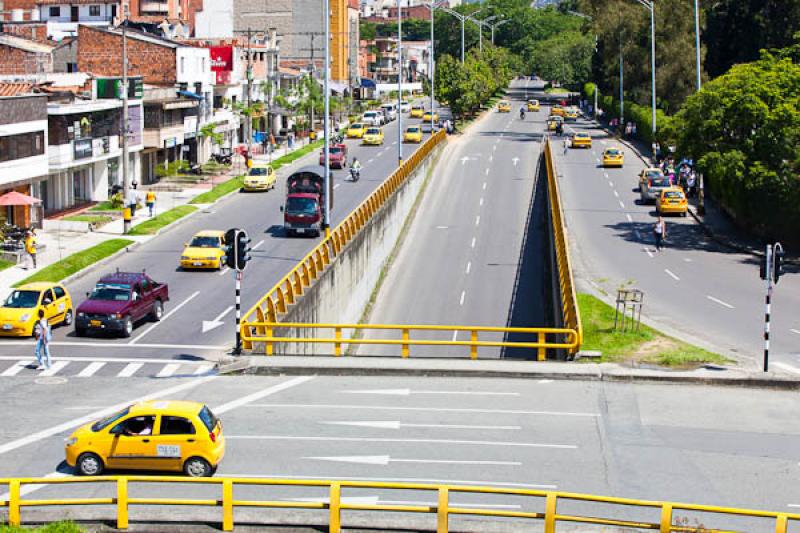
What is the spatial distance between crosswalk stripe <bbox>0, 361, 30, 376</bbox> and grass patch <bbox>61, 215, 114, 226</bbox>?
26.7 meters

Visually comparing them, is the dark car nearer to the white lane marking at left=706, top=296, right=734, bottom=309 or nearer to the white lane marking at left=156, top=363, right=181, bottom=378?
the white lane marking at left=156, top=363, right=181, bottom=378

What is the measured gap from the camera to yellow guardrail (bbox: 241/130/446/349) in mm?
36000

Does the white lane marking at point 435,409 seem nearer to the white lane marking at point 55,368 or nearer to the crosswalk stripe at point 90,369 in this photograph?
the crosswalk stripe at point 90,369

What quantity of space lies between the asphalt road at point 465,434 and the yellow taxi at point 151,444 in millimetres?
628

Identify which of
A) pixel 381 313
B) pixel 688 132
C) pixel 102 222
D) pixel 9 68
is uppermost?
pixel 9 68

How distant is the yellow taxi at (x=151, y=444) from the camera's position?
72.4ft

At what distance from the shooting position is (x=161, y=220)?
6141 centimetres

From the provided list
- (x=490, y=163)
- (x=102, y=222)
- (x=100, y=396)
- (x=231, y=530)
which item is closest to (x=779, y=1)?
(x=490, y=163)

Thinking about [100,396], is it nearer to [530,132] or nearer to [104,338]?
[104,338]

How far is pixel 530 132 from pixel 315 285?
7895 cm

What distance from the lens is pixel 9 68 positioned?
267ft

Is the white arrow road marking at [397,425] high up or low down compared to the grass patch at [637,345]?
down

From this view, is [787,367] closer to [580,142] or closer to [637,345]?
[637,345]

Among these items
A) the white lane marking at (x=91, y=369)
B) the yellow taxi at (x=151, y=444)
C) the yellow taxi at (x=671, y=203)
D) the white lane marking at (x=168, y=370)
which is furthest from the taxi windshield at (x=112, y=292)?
the yellow taxi at (x=671, y=203)
